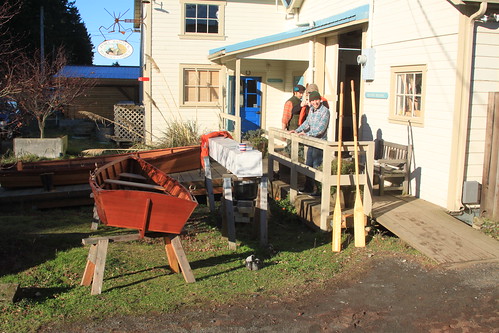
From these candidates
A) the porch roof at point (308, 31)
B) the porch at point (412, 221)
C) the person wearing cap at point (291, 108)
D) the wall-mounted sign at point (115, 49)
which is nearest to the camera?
the porch at point (412, 221)

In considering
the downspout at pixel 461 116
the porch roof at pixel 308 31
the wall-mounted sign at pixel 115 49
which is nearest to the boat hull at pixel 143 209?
the downspout at pixel 461 116

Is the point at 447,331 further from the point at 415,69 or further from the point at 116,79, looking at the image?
the point at 116,79

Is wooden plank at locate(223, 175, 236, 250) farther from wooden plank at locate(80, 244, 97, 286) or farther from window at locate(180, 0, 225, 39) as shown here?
window at locate(180, 0, 225, 39)

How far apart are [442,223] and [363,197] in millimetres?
1107

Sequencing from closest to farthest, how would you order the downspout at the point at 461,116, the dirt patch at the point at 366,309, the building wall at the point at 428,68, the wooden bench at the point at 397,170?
the dirt patch at the point at 366,309
the downspout at the point at 461,116
the building wall at the point at 428,68
the wooden bench at the point at 397,170

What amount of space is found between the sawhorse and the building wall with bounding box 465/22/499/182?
4436 millimetres

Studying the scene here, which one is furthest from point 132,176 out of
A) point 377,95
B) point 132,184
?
point 377,95

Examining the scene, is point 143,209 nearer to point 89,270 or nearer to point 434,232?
point 89,270

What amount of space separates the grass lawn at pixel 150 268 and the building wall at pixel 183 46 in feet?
27.3

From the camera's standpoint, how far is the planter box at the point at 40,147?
14.6 meters

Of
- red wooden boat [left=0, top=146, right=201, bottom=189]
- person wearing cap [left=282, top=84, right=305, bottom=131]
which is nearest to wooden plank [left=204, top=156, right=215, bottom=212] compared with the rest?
red wooden boat [left=0, top=146, right=201, bottom=189]

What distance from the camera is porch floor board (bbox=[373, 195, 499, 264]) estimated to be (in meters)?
6.49

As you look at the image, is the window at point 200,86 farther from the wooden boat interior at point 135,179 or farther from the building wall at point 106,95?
the building wall at point 106,95

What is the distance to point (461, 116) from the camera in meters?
7.93
